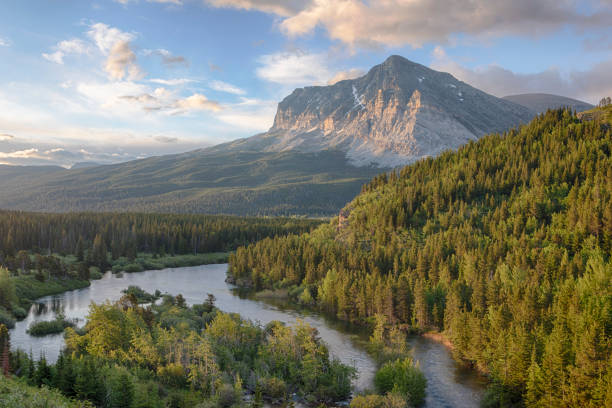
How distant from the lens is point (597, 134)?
151 metres

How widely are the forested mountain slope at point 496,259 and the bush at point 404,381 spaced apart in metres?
8.62

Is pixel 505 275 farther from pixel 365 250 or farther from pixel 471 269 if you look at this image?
pixel 365 250

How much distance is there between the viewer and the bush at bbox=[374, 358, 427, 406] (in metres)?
56.5

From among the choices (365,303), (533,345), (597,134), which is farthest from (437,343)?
(597,134)

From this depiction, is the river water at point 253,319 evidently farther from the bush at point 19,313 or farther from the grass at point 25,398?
the grass at point 25,398

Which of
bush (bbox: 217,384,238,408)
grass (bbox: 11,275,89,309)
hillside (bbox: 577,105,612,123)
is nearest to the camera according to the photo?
bush (bbox: 217,384,238,408)

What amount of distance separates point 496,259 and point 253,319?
54.2 metres

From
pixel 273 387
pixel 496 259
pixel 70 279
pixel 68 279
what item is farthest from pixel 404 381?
pixel 70 279

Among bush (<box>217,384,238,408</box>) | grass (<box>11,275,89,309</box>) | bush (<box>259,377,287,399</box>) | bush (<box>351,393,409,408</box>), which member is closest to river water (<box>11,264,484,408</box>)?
grass (<box>11,275,89,309</box>)

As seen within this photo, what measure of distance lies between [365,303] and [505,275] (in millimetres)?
28425


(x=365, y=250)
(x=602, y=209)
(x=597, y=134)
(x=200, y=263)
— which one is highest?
(x=597, y=134)

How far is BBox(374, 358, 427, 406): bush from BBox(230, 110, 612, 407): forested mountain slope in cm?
862

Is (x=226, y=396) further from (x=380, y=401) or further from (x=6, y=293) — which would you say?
(x=6, y=293)

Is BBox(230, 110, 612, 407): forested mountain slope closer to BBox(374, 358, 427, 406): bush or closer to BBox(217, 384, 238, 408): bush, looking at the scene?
BBox(374, 358, 427, 406): bush
